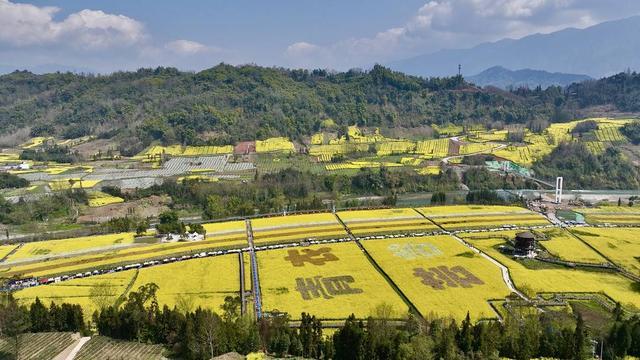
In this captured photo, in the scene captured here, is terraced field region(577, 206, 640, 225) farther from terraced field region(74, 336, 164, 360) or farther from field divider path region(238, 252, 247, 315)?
terraced field region(74, 336, 164, 360)

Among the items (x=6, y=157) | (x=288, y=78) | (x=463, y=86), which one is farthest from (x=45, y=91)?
(x=463, y=86)

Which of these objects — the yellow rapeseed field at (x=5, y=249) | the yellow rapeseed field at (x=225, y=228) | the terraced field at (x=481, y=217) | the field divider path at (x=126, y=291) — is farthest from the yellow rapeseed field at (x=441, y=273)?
the yellow rapeseed field at (x=5, y=249)

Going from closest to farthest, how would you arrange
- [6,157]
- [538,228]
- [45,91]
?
1. [538,228]
2. [6,157]
3. [45,91]

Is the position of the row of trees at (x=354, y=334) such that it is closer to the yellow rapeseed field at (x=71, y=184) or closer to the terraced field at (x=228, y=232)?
the terraced field at (x=228, y=232)

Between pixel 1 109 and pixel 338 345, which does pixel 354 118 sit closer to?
pixel 1 109

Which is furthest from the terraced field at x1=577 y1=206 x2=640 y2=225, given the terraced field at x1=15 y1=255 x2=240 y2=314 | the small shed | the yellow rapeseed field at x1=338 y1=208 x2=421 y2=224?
the terraced field at x1=15 y1=255 x2=240 y2=314
